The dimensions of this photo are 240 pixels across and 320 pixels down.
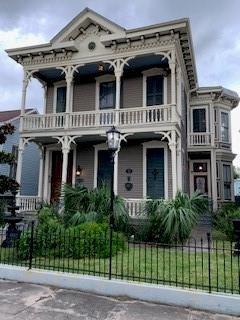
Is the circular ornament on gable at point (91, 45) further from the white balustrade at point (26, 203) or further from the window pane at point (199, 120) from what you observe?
the window pane at point (199, 120)

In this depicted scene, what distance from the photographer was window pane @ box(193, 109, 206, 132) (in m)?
17.9

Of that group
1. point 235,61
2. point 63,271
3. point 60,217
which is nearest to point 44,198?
point 60,217

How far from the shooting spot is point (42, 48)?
1392 cm

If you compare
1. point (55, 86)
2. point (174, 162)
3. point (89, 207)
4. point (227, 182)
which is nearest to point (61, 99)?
point (55, 86)

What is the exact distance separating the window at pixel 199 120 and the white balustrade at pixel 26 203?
9.78 meters

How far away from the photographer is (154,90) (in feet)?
46.1

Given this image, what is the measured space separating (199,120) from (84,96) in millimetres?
6976

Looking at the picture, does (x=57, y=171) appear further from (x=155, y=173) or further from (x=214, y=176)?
(x=214, y=176)

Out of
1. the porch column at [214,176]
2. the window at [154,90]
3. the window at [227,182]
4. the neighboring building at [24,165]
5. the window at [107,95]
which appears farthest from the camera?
the neighboring building at [24,165]

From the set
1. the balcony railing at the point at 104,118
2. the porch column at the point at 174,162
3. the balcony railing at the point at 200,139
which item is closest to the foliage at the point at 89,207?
the porch column at the point at 174,162

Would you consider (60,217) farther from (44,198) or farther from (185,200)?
(44,198)

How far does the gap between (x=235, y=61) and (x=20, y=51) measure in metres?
16.0

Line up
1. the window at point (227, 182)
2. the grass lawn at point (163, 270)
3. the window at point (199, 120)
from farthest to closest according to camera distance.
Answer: the window at point (227, 182) < the window at point (199, 120) < the grass lawn at point (163, 270)

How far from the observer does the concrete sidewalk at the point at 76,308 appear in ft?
15.1
